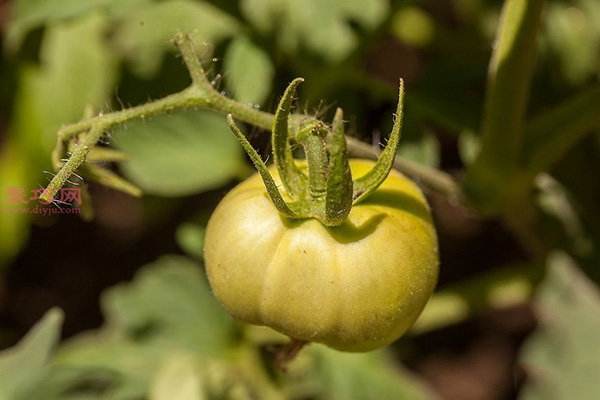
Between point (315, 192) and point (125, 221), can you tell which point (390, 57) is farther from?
point (315, 192)

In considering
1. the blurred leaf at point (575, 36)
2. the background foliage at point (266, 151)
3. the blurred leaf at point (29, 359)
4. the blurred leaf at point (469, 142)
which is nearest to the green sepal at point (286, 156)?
the background foliage at point (266, 151)

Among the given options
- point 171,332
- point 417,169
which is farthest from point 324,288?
point 171,332

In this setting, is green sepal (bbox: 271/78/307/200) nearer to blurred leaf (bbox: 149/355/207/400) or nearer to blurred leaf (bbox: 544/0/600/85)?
blurred leaf (bbox: 149/355/207/400)

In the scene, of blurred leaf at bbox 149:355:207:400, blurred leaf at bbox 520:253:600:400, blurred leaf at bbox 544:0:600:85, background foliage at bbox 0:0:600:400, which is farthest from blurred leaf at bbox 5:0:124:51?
blurred leaf at bbox 544:0:600:85

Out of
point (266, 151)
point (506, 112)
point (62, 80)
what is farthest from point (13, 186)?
point (506, 112)

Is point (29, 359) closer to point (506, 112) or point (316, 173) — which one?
point (316, 173)
